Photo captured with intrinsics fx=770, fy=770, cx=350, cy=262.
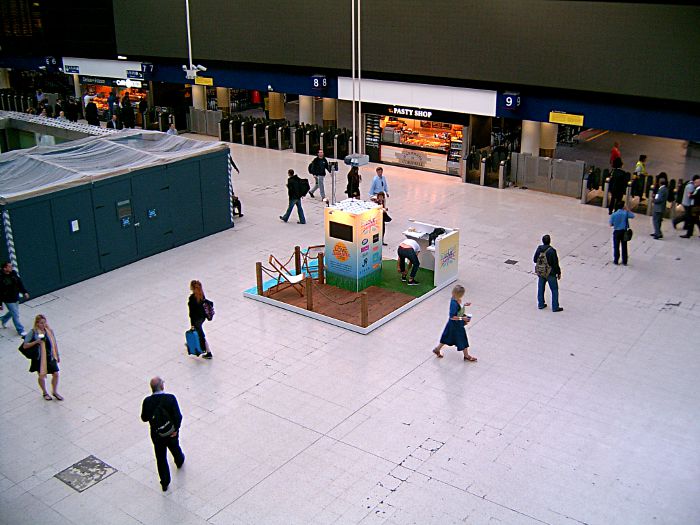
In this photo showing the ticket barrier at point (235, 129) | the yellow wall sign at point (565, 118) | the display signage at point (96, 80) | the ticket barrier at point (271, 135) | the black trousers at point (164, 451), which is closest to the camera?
the black trousers at point (164, 451)

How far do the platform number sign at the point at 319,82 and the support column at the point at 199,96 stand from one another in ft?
23.6

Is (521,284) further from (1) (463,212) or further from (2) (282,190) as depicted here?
(2) (282,190)

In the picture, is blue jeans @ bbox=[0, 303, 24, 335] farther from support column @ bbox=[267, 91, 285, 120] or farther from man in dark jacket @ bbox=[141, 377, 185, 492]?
support column @ bbox=[267, 91, 285, 120]

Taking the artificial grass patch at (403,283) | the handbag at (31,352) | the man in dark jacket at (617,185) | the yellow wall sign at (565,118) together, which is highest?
the yellow wall sign at (565,118)

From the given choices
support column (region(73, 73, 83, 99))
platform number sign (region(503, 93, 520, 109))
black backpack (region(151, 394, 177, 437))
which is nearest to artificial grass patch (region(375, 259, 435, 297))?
black backpack (region(151, 394, 177, 437))

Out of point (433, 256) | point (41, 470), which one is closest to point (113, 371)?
point (41, 470)

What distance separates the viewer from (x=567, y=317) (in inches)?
586

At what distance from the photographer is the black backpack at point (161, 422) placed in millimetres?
9406

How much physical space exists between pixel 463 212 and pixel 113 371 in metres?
11.7

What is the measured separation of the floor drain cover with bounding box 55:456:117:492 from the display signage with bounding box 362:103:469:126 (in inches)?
706

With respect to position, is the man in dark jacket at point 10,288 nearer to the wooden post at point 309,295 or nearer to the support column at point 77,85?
the wooden post at point 309,295

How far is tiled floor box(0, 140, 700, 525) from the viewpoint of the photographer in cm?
967

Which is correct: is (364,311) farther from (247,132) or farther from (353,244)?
(247,132)

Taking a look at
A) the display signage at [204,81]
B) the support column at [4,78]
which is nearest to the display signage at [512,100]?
the display signage at [204,81]
